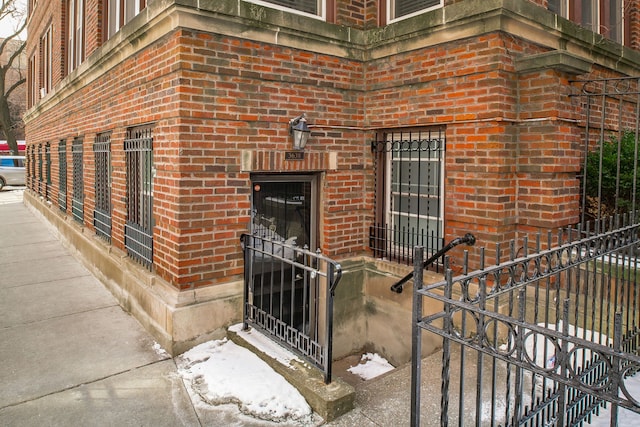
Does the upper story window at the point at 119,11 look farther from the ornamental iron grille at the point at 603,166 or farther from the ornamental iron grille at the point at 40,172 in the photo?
the ornamental iron grille at the point at 40,172

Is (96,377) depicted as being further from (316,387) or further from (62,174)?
(62,174)

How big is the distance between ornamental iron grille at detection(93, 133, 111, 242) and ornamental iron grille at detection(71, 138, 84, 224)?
4.78 feet

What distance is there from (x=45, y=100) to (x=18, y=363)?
10325 mm

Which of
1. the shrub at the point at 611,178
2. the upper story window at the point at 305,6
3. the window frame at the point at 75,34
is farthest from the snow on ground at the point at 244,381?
the window frame at the point at 75,34

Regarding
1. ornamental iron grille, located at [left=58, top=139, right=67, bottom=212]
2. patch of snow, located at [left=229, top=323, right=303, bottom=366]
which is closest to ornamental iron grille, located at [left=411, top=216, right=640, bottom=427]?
patch of snow, located at [left=229, top=323, right=303, bottom=366]

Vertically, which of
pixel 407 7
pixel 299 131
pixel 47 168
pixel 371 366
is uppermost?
pixel 407 7

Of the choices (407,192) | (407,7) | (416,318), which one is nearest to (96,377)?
(416,318)

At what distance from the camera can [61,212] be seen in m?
11.1

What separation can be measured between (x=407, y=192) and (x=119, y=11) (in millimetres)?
5054

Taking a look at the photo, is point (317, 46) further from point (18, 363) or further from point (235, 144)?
point (18, 363)

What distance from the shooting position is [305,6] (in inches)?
233

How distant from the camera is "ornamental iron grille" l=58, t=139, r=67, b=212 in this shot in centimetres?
1096

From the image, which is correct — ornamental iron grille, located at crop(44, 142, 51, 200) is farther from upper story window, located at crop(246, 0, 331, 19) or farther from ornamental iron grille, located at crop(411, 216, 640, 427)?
ornamental iron grille, located at crop(411, 216, 640, 427)

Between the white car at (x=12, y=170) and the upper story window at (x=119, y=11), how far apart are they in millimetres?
24033
